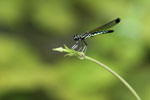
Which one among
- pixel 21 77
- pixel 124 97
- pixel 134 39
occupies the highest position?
pixel 134 39

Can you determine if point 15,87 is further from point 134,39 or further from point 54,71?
point 134,39

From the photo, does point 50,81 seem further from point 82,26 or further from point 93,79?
point 82,26

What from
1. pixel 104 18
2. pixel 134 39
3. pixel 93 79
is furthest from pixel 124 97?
pixel 104 18

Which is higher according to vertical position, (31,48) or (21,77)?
(31,48)

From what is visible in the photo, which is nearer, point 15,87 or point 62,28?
point 15,87

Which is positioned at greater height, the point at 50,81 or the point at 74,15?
the point at 74,15

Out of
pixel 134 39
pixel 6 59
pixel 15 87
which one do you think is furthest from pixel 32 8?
pixel 134 39
